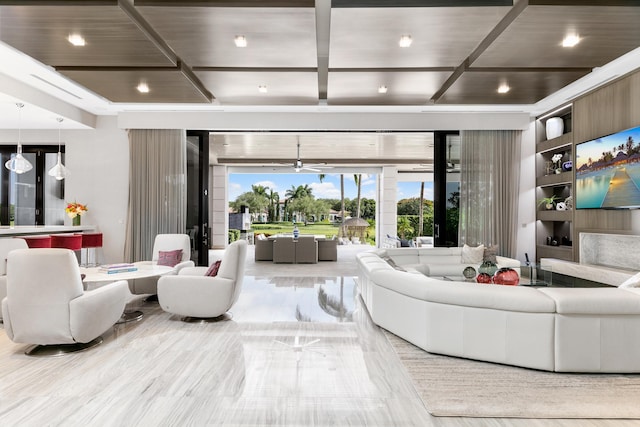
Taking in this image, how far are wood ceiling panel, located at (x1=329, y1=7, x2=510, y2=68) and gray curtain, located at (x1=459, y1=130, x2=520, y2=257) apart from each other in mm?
3120

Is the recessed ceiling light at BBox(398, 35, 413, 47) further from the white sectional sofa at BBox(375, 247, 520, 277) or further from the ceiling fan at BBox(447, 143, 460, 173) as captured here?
the ceiling fan at BBox(447, 143, 460, 173)

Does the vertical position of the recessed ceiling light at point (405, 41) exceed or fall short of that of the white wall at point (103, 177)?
it exceeds it

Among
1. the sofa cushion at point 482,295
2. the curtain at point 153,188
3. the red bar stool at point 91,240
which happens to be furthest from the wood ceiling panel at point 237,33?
the red bar stool at point 91,240

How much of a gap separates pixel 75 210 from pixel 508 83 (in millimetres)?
6804

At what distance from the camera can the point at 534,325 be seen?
2785 mm

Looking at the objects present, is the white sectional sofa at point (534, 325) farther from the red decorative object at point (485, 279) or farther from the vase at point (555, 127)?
the vase at point (555, 127)

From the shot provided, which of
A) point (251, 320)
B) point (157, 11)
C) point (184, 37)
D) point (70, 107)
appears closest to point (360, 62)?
point (184, 37)

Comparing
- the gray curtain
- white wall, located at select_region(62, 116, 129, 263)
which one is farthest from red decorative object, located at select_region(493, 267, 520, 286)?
white wall, located at select_region(62, 116, 129, 263)

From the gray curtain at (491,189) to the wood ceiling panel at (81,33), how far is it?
524cm

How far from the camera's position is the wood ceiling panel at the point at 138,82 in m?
4.32

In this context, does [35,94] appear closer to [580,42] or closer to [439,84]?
[439,84]

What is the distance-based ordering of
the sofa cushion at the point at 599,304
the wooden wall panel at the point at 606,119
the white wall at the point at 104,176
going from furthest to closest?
the white wall at the point at 104,176, the wooden wall panel at the point at 606,119, the sofa cushion at the point at 599,304

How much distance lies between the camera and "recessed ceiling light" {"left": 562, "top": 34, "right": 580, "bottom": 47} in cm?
342

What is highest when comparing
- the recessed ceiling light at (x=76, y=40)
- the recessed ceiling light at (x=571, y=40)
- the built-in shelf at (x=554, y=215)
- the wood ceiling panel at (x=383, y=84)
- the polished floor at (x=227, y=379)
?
the wood ceiling panel at (x=383, y=84)
